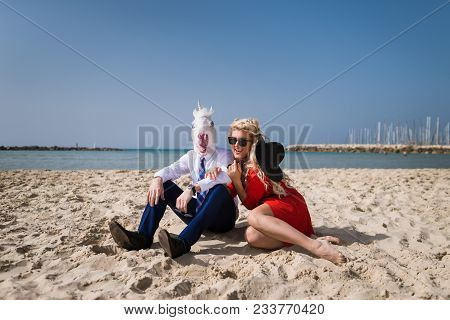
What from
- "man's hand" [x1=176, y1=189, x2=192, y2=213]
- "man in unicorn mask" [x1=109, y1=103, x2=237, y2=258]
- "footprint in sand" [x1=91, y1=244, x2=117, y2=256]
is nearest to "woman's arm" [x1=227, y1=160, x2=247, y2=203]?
"man in unicorn mask" [x1=109, y1=103, x2=237, y2=258]

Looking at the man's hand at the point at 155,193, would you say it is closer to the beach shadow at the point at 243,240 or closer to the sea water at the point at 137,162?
the beach shadow at the point at 243,240

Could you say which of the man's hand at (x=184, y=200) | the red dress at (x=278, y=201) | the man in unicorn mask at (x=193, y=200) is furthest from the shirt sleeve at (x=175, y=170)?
the red dress at (x=278, y=201)

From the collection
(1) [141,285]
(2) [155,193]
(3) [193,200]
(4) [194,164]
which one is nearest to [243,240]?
(3) [193,200]

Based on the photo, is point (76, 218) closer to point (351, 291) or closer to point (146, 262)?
point (146, 262)

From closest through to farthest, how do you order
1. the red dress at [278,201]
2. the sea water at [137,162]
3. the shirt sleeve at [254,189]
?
the red dress at [278,201] → the shirt sleeve at [254,189] → the sea water at [137,162]

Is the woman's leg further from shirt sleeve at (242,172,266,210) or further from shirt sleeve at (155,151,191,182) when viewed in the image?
shirt sleeve at (155,151,191,182)

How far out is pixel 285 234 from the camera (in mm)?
3051

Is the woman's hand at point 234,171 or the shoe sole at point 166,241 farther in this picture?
the woman's hand at point 234,171

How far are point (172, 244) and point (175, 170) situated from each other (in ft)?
2.98

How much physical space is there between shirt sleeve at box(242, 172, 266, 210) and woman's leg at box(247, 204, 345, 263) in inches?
6.6

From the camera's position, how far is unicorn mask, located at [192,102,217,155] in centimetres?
355

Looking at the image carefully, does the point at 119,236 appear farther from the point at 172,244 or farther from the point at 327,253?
the point at 327,253

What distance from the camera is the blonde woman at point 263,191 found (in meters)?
3.10
